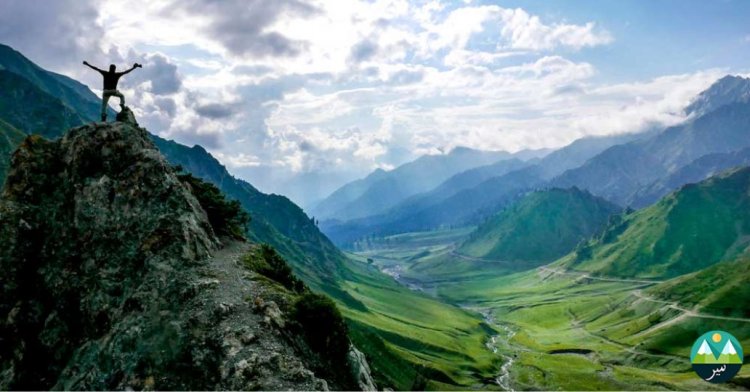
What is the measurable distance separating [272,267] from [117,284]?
15.0 m

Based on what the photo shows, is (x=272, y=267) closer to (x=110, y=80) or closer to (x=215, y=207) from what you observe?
(x=215, y=207)

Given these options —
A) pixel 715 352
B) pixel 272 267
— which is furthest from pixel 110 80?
pixel 715 352

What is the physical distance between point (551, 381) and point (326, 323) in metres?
154

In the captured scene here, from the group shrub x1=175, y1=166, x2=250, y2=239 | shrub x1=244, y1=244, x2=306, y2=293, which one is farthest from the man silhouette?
shrub x1=244, y1=244, x2=306, y2=293

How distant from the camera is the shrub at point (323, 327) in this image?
3919 cm

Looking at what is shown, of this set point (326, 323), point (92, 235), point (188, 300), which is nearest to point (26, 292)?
point (92, 235)

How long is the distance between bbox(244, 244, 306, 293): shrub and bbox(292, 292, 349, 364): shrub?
33.8 ft

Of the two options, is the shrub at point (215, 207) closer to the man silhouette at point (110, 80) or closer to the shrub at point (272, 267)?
the shrub at point (272, 267)

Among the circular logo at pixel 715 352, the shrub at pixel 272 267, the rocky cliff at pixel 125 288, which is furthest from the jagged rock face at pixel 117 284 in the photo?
the circular logo at pixel 715 352

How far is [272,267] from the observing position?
175 feet

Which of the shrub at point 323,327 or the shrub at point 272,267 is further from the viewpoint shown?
the shrub at point 272,267

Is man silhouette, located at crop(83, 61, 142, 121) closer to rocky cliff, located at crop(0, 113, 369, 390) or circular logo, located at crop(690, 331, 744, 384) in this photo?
rocky cliff, located at crop(0, 113, 369, 390)

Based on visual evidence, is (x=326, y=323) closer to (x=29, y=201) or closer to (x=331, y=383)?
(x=331, y=383)

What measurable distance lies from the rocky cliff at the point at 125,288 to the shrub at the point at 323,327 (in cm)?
82
